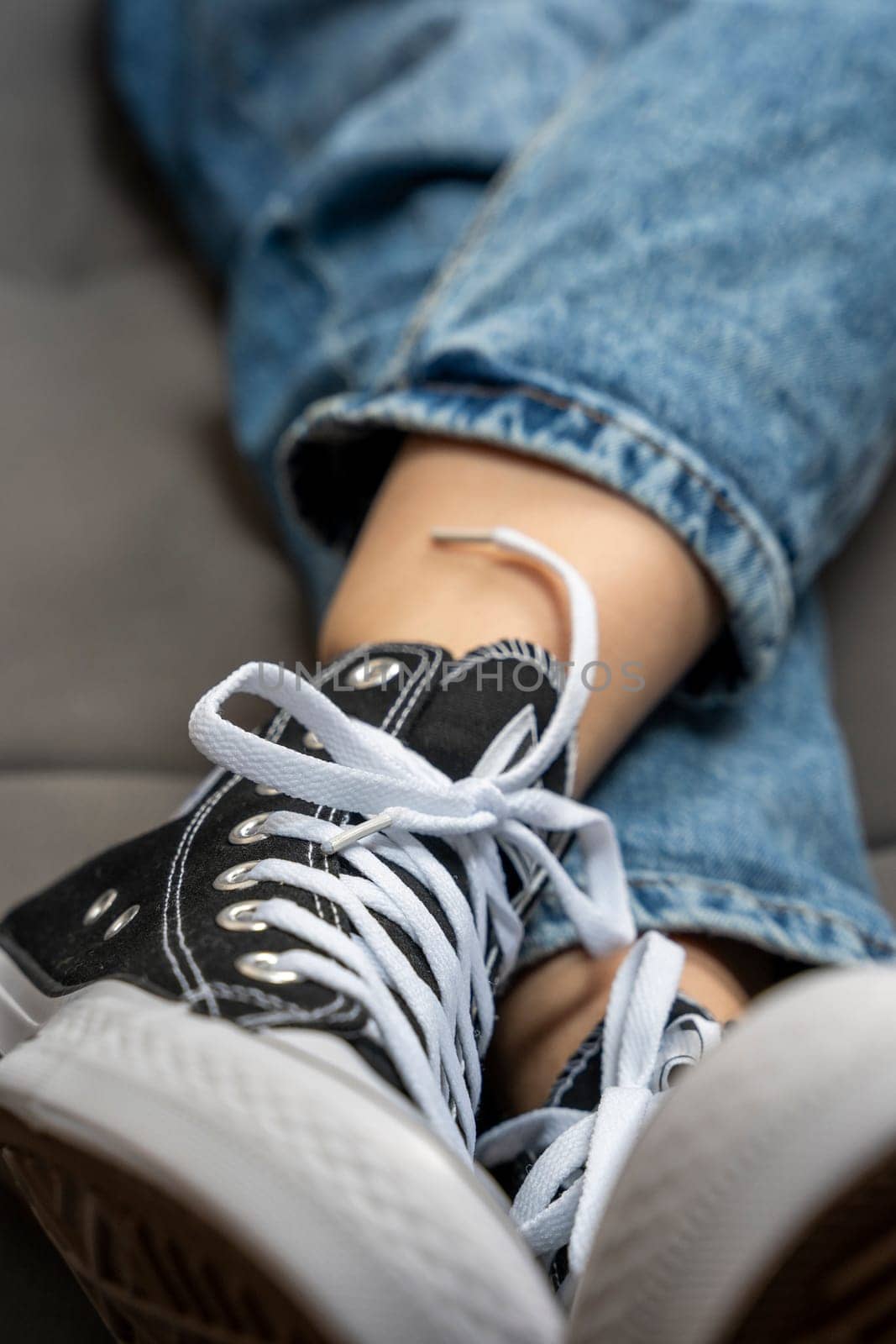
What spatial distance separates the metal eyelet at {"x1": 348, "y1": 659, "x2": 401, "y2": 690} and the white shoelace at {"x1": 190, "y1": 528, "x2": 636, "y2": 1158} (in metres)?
0.02

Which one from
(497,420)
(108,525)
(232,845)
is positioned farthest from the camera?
(108,525)

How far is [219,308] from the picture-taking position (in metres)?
0.77

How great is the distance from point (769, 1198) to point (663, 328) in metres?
0.35

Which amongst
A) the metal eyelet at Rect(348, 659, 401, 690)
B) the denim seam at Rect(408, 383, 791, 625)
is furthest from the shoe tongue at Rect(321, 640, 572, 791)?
the denim seam at Rect(408, 383, 791, 625)

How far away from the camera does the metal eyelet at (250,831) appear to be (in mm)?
343

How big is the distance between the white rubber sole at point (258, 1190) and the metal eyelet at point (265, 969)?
0.03 m

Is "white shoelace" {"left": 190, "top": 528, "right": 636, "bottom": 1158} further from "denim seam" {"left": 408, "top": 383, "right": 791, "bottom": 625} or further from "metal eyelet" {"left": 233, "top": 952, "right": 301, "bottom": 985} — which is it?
"denim seam" {"left": 408, "top": 383, "right": 791, "bottom": 625}

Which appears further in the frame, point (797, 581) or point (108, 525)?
point (108, 525)

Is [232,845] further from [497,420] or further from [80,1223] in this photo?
[497,420]

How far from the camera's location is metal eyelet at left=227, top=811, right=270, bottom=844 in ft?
1.13

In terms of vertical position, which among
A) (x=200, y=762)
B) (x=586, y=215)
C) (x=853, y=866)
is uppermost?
(x=586, y=215)

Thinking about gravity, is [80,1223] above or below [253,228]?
below

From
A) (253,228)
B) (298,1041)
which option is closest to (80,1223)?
(298,1041)

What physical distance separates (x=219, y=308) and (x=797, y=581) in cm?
46
